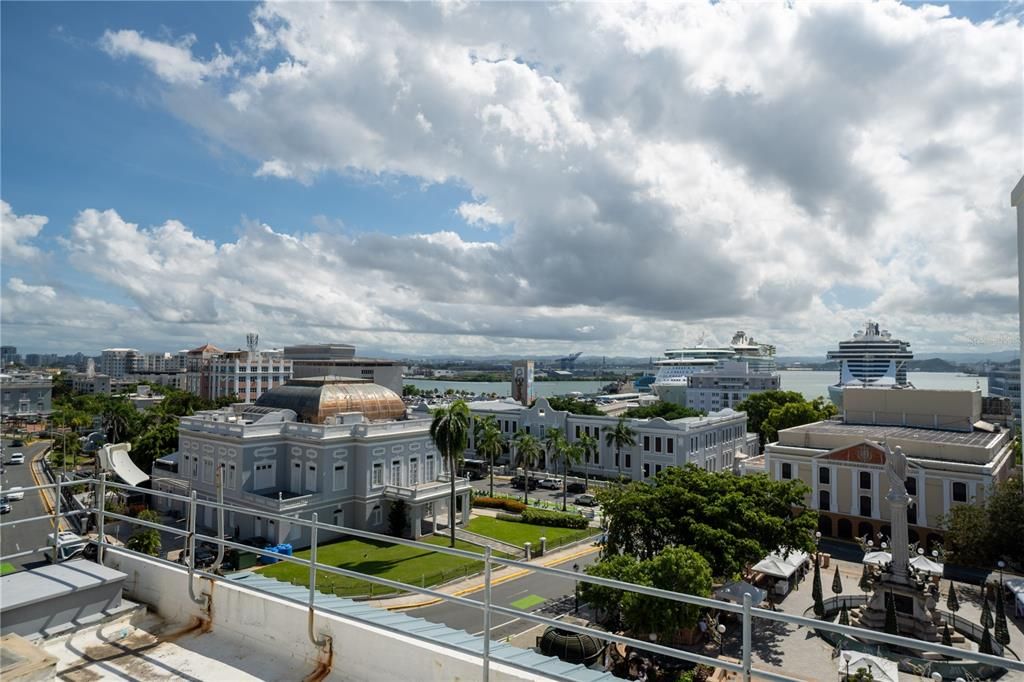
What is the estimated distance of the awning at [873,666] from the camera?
1409 centimetres

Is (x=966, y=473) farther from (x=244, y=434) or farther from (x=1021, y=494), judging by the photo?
(x=244, y=434)

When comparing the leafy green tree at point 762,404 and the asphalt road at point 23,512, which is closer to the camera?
the asphalt road at point 23,512

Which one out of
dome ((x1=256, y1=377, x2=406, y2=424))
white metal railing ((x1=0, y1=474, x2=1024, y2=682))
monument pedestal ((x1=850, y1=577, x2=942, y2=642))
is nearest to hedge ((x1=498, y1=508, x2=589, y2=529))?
dome ((x1=256, y1=377, x2=406, y2=424))

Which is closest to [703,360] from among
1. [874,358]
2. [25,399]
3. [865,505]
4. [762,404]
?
[874,358]

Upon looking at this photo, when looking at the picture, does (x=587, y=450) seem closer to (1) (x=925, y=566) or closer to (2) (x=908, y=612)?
(1) (x=925, y=566)

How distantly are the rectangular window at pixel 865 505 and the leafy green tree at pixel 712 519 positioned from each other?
13.3m

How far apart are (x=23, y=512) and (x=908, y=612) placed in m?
44.3

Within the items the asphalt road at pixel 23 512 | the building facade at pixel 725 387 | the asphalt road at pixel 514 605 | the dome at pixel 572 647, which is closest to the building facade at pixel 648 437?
the building facade at pixel 725 387

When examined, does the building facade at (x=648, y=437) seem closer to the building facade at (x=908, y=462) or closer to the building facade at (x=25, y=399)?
the building facade at (x=908, y=462)

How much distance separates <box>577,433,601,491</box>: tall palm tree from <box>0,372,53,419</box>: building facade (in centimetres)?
7806

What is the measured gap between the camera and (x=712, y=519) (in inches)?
808

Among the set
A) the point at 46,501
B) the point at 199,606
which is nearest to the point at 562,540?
the point at 199,606

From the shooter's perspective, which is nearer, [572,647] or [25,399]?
[572,647]

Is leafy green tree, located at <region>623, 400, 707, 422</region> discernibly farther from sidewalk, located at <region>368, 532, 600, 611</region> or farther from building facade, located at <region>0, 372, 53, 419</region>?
building facade, located at <region>0, 372, 53, 419</region>
